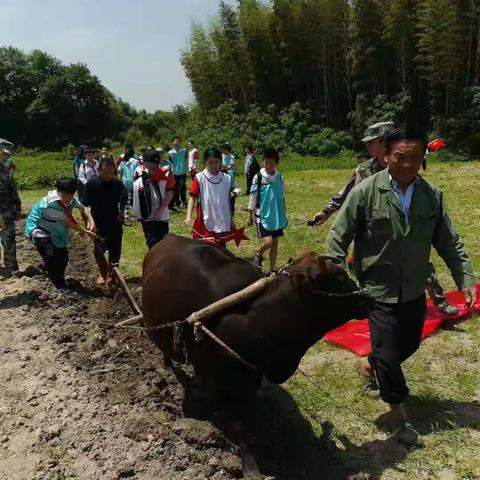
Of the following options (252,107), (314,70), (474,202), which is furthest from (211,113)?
(474,202)

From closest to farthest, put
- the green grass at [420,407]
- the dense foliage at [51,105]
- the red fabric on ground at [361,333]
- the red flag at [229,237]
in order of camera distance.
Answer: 1. the green grass at [420,407]
2. the red fabric on ground at [361,333]
3. the red flag at [229,237]
4. the dense foliage at [51,105]

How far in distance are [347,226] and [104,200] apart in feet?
14.5

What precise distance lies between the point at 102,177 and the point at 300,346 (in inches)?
183

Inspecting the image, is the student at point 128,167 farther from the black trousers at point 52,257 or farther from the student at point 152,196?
the student at point 152,196

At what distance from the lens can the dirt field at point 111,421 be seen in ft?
11.3

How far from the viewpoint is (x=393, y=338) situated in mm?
3629

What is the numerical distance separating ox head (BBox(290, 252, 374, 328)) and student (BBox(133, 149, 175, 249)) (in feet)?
12.6

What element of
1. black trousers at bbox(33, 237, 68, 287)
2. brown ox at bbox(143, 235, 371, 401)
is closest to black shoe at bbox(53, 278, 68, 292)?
black trousers at bbox(33, 237, 68, 287)

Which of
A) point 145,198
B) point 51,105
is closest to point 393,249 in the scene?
point 145,198

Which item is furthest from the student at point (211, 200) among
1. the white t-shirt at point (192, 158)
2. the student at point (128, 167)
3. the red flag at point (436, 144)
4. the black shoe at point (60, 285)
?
the red flag at point (436, 144)

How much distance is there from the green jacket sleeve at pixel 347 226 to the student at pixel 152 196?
11.8 ft

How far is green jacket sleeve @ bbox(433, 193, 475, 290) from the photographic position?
3719 millimetres

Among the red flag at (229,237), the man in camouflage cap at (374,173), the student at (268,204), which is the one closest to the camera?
the man in camouflage cap at (374,173)

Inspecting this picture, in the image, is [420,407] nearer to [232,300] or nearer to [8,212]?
[232,300]
